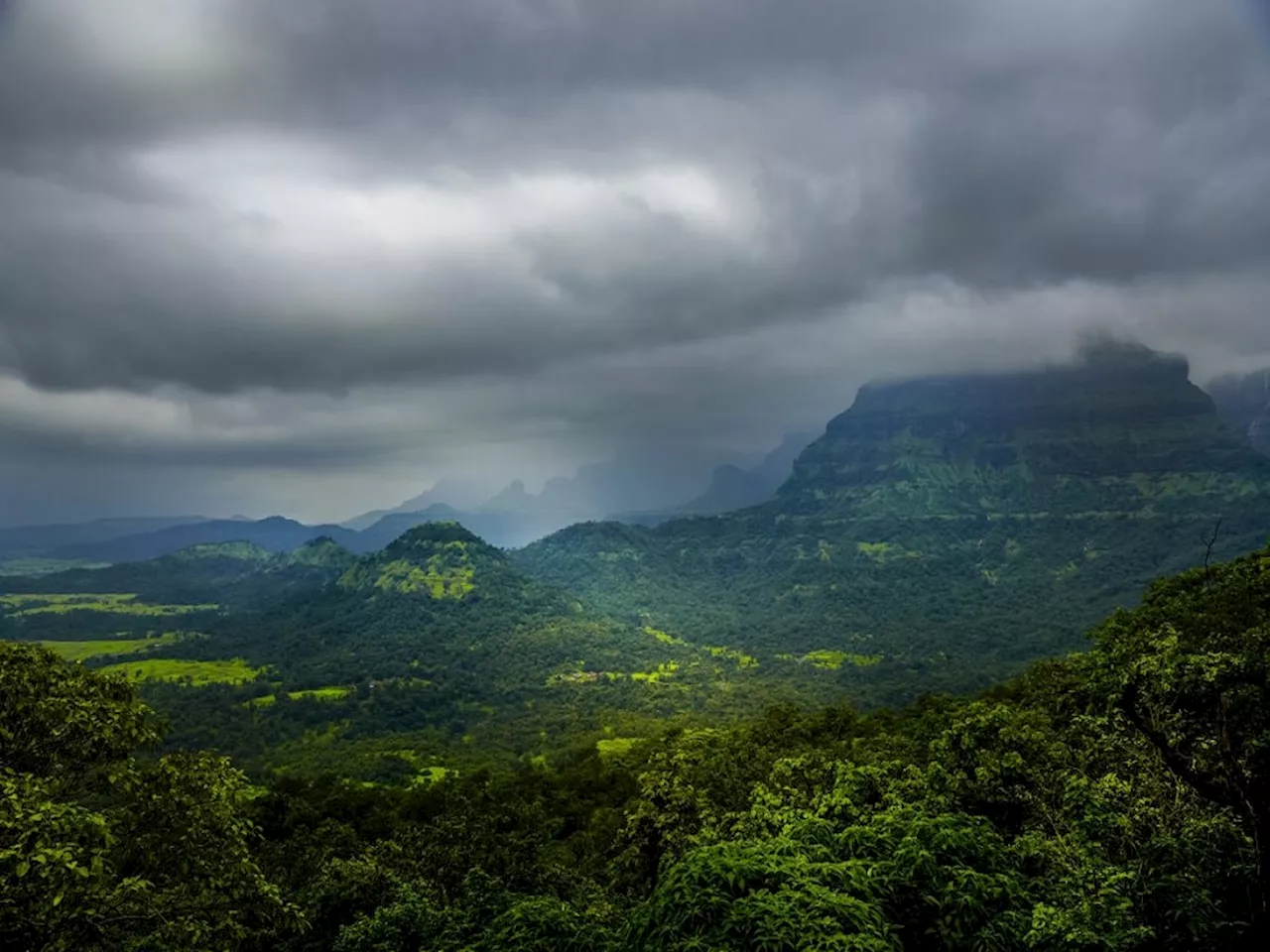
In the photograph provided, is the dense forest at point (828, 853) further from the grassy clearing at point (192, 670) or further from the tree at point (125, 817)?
the grassy clearing at point (192, 670)

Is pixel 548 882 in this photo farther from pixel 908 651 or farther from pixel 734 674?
pixel 908 651

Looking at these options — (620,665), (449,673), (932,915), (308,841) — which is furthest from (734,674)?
(932,915)

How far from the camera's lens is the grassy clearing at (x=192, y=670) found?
174m

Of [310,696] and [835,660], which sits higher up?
[310,696]

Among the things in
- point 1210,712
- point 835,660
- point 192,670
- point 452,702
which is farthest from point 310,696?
point 1210,712

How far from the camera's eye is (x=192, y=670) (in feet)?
606

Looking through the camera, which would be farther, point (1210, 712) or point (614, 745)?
point (614, 745)

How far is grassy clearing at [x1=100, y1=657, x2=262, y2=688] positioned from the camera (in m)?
174

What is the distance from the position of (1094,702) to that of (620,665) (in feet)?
608

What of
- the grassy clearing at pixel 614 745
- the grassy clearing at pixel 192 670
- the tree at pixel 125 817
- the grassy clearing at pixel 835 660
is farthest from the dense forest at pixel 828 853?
the grassy clearing at pixel 192 670

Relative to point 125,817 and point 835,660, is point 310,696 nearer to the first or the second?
point 835,660

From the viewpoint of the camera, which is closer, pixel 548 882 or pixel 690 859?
pixel 690 859

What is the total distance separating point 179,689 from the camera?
16150 centimetres

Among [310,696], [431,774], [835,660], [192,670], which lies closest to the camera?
[431,774]
